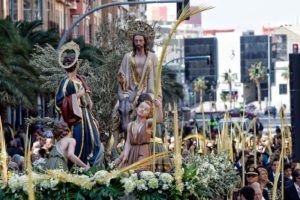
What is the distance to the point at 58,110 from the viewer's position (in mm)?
17438

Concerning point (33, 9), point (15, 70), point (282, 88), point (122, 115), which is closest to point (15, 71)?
point (15, 70)

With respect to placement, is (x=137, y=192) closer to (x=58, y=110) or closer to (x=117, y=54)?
(x=58, y=110)

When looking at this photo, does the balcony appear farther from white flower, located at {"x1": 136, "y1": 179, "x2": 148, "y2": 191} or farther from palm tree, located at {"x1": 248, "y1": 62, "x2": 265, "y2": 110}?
palm tree, located at {"x1": 248, "y1": 62, "x2": 265, "y2": 110}

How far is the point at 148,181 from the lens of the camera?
13633mm

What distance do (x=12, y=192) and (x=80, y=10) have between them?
2884 inches

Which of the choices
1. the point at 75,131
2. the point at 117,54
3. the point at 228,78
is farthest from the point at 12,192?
the point at 228,78

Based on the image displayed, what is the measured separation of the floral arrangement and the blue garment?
3095 mm

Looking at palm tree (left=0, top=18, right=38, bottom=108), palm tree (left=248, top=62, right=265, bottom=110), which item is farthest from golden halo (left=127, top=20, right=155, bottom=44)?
palm tree (left=248, top=62, right=265, bottom=110)

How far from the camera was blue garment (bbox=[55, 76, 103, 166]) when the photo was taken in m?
17.1

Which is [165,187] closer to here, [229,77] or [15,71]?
[15,71]

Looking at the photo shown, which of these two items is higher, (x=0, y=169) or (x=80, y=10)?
(x=80, y=10)

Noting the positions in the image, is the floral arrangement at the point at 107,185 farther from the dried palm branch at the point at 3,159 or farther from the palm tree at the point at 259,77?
the palm tree at the point at 259,77

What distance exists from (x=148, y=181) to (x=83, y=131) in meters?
3.72

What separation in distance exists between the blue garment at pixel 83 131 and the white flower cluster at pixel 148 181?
11.0 ft
